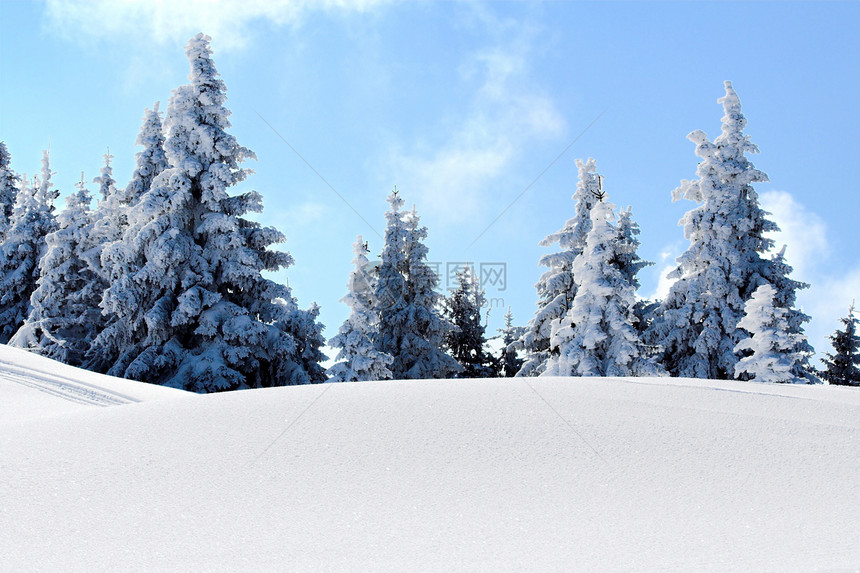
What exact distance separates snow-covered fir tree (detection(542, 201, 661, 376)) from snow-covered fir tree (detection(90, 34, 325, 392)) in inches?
366

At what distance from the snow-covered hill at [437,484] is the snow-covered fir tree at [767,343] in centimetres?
848

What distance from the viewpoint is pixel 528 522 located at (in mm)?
4457

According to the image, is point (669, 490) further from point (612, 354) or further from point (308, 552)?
point (612, 354)

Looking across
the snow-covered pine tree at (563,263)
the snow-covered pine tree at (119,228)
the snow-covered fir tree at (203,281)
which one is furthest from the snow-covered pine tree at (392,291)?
the snow-covered pine tree at (119,228)

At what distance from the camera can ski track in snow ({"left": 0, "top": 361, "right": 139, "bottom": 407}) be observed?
391 inches

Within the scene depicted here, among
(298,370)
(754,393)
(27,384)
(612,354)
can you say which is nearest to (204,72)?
(298,370)

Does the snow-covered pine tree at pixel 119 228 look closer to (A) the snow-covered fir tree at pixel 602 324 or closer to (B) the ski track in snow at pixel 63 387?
(B) the ski track in snow at pixel 63 387

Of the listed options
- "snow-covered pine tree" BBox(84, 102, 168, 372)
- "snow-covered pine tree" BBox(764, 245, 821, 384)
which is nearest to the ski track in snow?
"snow-covered pine tree" BBox(84, 102, 168, 372)

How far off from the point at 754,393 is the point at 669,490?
4.17m

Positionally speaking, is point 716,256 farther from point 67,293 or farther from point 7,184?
point 7,184

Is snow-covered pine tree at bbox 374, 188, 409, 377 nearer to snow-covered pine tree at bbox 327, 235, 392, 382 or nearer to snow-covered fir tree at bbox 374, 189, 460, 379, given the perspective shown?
snow-covered fir tree at bbox 374, 189, 460, 379

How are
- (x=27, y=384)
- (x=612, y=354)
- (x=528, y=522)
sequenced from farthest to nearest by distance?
(x=612, y=354) → (x=27, y=384) → (x=528, y=522)

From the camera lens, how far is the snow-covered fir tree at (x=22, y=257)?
1211 inches

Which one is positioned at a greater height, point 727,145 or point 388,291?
point 727,145
